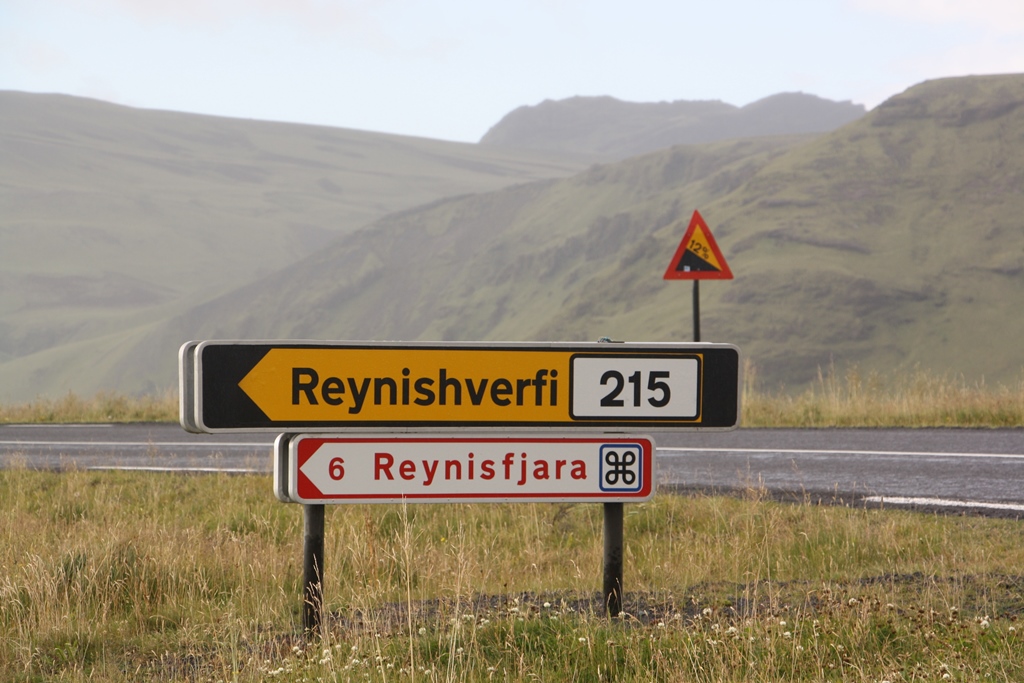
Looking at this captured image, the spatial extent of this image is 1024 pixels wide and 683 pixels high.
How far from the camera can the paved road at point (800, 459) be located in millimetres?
8172

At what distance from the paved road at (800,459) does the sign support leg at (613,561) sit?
4.13 m

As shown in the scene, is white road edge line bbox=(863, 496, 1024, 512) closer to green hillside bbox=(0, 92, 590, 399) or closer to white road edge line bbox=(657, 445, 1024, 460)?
white road edge line bbox=(657, 445, 1024, 460)

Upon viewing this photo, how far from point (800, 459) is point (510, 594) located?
634 cm

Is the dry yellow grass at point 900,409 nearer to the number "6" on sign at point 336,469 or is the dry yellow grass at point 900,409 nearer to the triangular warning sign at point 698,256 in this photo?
the triangular warning sign at point 698,256

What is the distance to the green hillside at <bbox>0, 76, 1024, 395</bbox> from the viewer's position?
57.5 meters

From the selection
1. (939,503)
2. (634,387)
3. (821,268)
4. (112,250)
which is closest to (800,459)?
(939,503)

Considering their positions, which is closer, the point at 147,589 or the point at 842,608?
the point at 842,608

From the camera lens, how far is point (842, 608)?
384 centimetres

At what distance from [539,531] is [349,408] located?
3351mm

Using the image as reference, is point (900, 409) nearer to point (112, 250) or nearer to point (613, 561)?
point (613, 561)

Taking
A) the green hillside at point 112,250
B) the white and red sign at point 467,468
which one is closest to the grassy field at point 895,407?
the white and red sign at point 467,468

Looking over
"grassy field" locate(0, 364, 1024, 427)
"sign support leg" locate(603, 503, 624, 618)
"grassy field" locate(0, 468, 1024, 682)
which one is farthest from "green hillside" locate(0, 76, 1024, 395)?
"sign support leg" locate(603, 503, 624, 618)

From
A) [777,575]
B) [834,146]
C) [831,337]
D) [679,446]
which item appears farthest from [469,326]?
[777,575]

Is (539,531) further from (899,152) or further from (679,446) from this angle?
(899,152)
